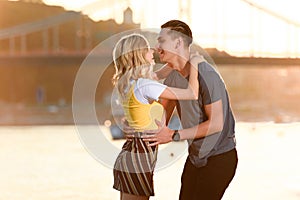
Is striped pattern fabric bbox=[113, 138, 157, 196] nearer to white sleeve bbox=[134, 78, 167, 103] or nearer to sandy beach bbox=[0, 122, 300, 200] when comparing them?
white sleeve bbox=[134, 78, 167, 103]

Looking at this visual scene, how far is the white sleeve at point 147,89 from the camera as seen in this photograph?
2371mm

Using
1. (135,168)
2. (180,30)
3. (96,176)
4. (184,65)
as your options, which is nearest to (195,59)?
(184,65)

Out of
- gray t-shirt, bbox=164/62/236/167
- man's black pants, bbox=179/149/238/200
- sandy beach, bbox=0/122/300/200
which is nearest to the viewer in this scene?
gray t-shirt, bbox=164/62/236/167

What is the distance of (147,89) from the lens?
2379mm

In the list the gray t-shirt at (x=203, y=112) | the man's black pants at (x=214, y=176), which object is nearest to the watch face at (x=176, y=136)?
the gray t-shirt at (x=203, y=112)

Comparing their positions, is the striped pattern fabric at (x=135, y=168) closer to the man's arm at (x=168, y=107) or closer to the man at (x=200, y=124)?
the man at (x=200, y=124)

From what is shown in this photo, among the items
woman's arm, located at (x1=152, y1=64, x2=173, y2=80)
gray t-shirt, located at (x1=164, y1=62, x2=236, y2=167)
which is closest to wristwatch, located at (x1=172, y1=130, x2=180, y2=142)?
gray t-shirt, located at (x1=164, y1=62, x2=236, y2=167)

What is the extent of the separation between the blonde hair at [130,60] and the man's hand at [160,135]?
0.19m

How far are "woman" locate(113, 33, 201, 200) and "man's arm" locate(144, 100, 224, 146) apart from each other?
0.05 metres

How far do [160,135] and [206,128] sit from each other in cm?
A: 21

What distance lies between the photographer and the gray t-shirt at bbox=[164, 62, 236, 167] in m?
2.47

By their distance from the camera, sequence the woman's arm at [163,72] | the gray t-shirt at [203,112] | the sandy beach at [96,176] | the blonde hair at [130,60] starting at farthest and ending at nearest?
the sandy beach at [96,176] < the woman's arm at [163,72] < the gray t-shirt at [203,112] < the blonde hair at [130,60]

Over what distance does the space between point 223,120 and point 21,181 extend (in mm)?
5739

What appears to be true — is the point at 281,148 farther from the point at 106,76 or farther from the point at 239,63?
the point at 106,76
